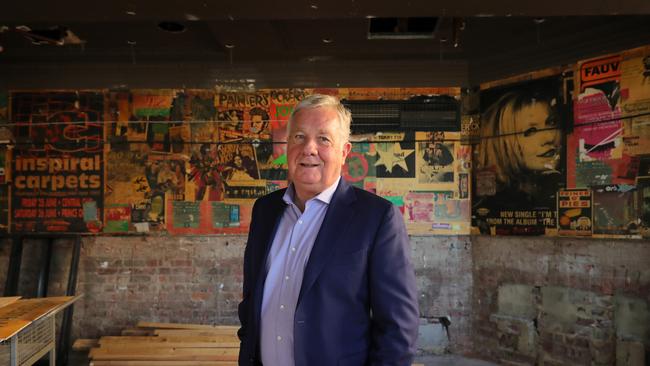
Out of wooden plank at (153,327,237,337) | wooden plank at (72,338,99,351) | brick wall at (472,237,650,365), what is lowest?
wooden plank at (72,338,99,351)

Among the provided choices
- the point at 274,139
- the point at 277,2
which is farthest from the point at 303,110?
the point at 274,139

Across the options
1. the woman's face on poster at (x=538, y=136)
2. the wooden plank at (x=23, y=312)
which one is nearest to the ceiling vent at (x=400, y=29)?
the woman's face on poster at (x=538, y=136)

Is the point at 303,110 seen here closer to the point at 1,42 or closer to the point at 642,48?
the point at 642,48

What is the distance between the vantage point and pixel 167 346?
4.54 meters

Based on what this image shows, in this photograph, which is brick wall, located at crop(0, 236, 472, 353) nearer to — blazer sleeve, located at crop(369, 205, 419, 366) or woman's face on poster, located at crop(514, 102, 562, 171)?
woman's face on poster, located at crop(514, 102, 562, 171)

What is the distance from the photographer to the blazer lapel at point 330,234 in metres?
1.63

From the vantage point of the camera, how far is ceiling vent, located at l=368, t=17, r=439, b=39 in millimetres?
4535

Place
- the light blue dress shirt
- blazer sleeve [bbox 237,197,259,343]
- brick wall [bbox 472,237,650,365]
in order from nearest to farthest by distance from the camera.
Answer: the light blue dress shirt
blazer sleeve [bbox 237,197,259,343]
brick wall [bbox 472,237,650,365]

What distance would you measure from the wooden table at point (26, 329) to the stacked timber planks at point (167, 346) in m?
0.99

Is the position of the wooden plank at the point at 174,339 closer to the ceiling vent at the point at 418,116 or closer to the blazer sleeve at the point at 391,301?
the ceiling vent at the point at 418,116

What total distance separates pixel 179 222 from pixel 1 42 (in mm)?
2739

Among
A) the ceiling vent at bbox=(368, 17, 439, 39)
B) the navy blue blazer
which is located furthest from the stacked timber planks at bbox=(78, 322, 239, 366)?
the ceiling vent at bbox=(368, 17, 439, 39)

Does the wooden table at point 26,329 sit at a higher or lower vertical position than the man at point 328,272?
lower

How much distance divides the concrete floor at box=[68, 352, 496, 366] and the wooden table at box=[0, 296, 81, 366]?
1.56 meters
